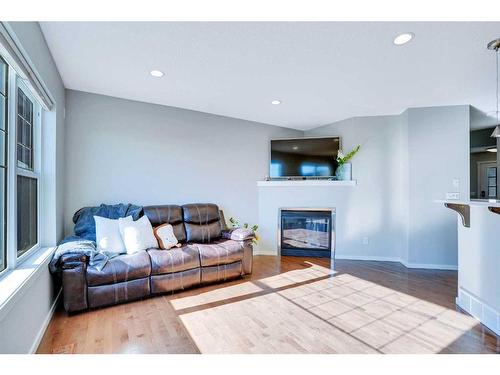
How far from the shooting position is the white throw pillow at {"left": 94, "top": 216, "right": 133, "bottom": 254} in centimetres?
266

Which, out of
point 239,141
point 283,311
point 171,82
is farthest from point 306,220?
point 171,82

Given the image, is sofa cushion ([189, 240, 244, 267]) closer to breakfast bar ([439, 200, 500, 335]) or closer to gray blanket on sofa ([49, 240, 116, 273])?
gray blanket on sofa ([49, 240, 116, 273])

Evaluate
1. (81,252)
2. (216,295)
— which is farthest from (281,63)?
(81,252)

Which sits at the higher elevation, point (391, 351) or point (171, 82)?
point (171, 82)

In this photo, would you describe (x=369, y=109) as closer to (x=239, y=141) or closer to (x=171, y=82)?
(x=239, y=141)

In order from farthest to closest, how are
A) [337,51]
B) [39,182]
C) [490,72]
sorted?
[490,72] < [39,182] < [337,51]

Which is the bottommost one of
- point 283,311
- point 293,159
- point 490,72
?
point 283,311

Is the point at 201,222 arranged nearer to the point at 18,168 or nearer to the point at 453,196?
the point at 18,168

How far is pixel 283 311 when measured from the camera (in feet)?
7.53

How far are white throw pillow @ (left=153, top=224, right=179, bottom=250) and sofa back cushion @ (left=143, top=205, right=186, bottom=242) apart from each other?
13 cm

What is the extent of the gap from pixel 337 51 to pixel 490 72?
5.91 feet

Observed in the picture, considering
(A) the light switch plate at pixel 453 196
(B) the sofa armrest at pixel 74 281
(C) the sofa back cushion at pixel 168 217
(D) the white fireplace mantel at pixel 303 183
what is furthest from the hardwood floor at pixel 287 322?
(D) the white fireplace mantel at pixel 303 183

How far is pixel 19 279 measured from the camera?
1528mm

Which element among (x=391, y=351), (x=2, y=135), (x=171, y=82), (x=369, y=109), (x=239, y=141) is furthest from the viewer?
(x=239, y=141)
